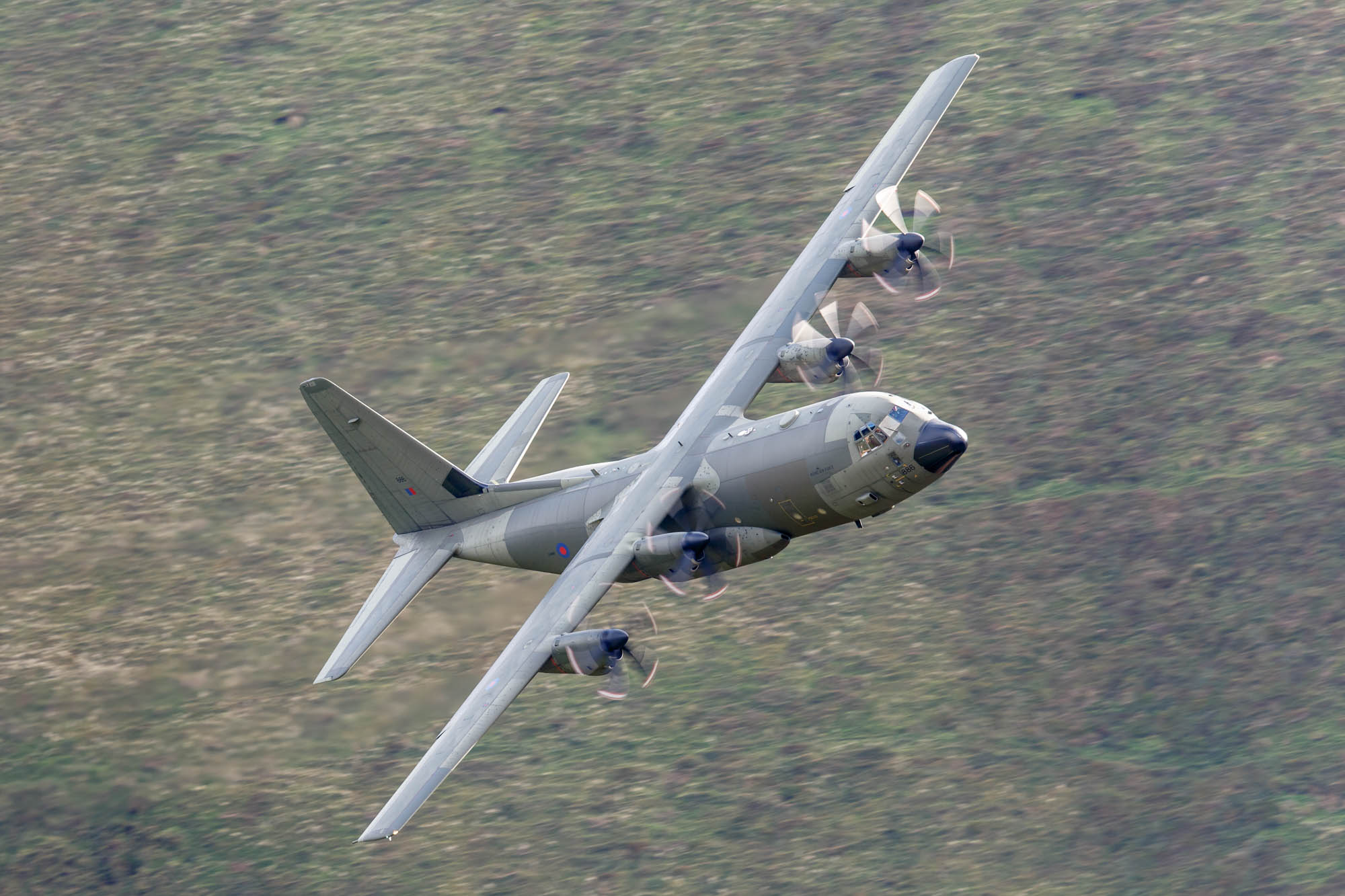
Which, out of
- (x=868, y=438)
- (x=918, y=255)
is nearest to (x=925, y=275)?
(x=918, y=255)

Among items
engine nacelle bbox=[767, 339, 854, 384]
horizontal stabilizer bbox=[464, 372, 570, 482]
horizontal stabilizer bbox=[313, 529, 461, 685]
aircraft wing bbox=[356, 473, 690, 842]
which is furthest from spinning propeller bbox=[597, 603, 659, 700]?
horizontal stabilizer bbox=[464, 372, 570, 482]

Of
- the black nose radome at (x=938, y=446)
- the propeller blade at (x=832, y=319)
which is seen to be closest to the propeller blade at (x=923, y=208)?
the propeller blade at (x=832, y=319)

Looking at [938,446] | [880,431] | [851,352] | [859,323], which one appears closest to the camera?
[938,446]

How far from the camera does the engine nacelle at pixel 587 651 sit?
35.2 m

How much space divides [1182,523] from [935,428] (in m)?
17.2

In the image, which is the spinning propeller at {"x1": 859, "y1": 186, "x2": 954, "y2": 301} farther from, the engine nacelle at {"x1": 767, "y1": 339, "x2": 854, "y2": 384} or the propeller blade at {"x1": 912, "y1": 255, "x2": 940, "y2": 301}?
the engine nacelle at {"x1": 767, "y1": 339, "x2": 854, "y2": 384}

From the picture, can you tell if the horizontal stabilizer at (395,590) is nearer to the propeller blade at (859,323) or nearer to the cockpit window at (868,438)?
the cockpit window at (868,438)

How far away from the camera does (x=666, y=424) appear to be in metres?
55.7

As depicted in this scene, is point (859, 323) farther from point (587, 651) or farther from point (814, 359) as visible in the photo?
point (587, 651)

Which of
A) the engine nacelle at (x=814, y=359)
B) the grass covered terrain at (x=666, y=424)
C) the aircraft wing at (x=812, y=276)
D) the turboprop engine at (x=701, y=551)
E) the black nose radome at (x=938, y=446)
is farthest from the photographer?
the grass covered terrain at (x=666, y=424)

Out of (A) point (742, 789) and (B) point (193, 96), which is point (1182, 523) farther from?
(B) point (193, 96)

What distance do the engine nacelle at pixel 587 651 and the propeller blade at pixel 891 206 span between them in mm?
14866

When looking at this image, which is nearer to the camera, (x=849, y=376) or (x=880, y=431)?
(x=880, y=431)

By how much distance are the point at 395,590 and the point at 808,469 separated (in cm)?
1131
